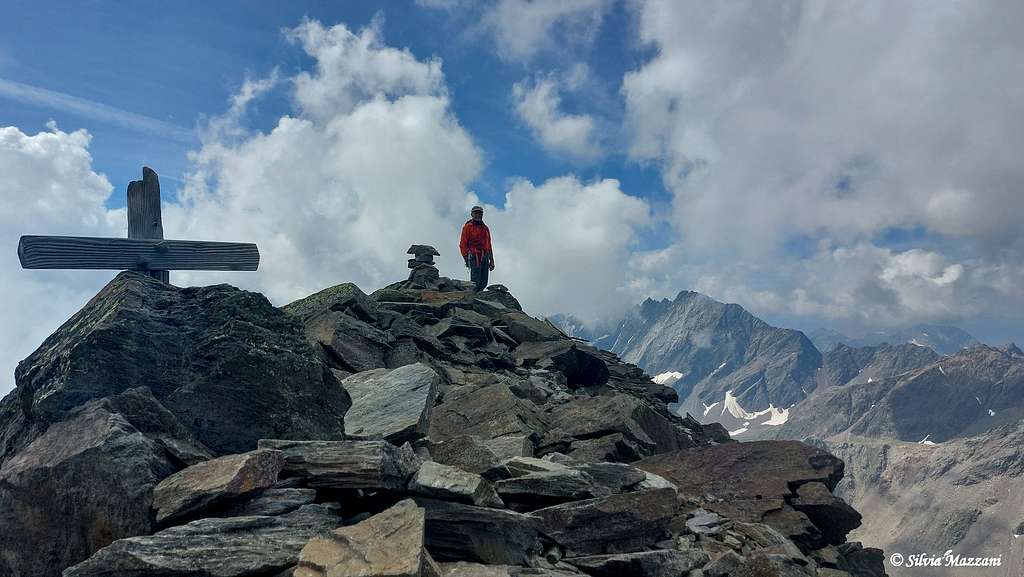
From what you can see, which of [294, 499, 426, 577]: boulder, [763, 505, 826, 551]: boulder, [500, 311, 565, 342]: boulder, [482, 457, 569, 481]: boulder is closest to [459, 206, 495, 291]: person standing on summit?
[500, 311, 565, 342]: boulder

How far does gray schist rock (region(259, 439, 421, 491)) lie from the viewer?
8.99 m

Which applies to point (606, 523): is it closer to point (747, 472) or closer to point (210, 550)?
point (210, 550)

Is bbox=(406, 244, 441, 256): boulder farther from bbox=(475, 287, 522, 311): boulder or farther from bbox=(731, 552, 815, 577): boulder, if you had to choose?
bbox=(731, 552, 815, 577): boulder

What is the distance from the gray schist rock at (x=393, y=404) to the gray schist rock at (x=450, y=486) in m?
2.57

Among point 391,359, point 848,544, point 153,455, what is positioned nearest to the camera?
point 153,455

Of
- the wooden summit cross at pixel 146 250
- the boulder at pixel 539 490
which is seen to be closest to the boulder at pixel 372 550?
the boulder at pixel 539 490

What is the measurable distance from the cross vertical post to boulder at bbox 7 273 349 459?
6.92 ft

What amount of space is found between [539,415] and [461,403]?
7.74ft

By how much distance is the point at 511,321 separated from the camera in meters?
31.4

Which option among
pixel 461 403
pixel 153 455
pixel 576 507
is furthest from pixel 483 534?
pixel 461 403

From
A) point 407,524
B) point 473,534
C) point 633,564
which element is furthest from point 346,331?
point 407,524

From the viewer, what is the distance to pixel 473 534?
923cm

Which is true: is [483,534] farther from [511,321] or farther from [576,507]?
[511,321]

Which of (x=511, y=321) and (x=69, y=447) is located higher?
(x=511, y=321)
